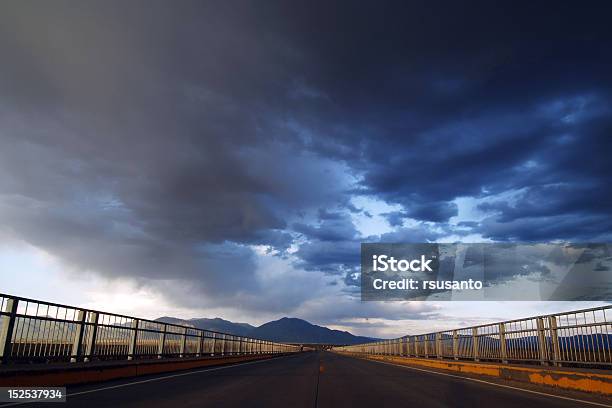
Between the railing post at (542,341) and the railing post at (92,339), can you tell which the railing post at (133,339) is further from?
the railing post at (542,341)

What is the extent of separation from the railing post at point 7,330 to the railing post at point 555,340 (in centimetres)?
1448

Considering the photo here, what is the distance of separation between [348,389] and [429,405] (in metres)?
3.30

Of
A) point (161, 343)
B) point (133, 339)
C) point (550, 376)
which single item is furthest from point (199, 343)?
point (550, 376)

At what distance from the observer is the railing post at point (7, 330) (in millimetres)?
9752

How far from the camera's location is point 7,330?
9.91 metres

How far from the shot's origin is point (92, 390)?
9.87 m

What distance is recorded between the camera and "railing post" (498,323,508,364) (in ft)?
55.2

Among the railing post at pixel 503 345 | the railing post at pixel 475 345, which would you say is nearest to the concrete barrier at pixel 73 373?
the railing post at pixel 503 345

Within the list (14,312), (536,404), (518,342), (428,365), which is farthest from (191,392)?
(428,365)

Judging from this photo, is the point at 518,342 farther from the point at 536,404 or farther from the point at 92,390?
the point at 92,390

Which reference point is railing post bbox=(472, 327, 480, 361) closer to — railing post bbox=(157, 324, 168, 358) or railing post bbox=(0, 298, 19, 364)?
railing post bbox=(157, 324, 168, 358)

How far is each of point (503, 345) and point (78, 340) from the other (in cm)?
1461

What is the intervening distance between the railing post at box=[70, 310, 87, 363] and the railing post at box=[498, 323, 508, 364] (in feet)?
47.4

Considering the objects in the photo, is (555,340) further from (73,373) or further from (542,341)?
(73,373)
